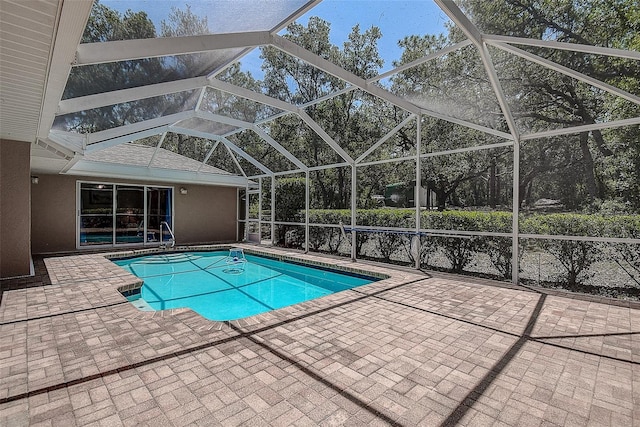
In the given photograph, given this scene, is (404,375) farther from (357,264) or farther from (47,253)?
(47,253)

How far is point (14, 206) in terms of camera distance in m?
6.06

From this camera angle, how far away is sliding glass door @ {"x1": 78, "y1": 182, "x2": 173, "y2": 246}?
10.9 m

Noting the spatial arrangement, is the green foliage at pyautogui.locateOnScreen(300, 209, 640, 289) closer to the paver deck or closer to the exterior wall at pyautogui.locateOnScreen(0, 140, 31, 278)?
the paver deck

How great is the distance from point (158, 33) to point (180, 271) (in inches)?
255

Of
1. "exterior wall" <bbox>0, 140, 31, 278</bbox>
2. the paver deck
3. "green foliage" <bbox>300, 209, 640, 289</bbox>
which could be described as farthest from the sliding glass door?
A: "green foliage" <bbox>300, 209, 640, 289</bbox>

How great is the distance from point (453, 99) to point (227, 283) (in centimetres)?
669

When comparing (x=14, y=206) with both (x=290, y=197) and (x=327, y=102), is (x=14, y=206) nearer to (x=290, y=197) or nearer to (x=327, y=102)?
(x=290, y=197)

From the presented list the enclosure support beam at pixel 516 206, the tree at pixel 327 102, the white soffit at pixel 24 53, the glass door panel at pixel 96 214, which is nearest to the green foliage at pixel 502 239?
the enclosure support beam at pixel 516 206

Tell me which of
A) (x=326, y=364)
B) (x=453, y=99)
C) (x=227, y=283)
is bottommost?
(x=227, y=283)

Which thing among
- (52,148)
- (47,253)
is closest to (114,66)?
(52,148)

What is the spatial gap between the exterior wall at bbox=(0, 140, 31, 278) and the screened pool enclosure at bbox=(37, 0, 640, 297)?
554 millimetres

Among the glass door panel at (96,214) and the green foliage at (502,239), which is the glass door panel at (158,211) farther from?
the green foliage at (502,239)

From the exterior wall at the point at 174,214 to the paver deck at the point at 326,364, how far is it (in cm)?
661

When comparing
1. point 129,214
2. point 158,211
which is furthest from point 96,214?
point 158,211
